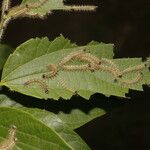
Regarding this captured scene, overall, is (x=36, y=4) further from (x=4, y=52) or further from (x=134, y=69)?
(x=134, y=69)

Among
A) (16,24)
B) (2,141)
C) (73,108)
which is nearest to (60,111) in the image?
(73,108)

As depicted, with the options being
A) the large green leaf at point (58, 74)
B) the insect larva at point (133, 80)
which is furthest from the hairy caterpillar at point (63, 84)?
the insect larva at point (133, 80)

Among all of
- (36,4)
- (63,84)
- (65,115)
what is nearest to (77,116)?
(65,115)

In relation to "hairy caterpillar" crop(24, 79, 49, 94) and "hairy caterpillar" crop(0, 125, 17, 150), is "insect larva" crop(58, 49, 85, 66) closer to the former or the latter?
"hairy caterpillar" crop(24, 79, 49, 94)

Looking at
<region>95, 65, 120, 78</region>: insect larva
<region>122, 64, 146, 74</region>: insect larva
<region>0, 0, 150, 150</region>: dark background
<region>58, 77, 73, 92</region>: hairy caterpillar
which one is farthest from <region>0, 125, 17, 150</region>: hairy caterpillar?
<region>0, 0, 150, 150</region>: dark background

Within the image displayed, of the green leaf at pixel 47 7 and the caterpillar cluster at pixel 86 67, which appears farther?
the green leaf at pixel 47 7

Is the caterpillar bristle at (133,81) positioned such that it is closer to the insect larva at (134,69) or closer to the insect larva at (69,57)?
the insect larva at (134,69)
